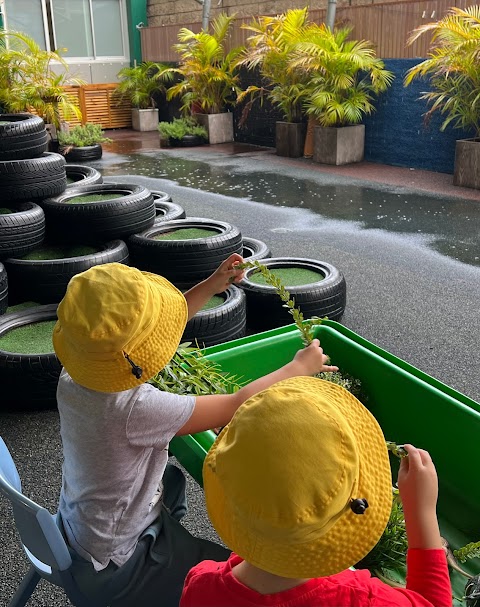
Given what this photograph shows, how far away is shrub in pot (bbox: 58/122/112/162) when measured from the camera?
38.8ft

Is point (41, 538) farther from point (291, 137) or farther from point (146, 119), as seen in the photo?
point (146, 119)

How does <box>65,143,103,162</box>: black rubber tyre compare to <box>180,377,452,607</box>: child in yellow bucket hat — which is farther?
<box>65,143,103,162</box>: black rubber tyre

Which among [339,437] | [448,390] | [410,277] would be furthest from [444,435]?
[410,277]

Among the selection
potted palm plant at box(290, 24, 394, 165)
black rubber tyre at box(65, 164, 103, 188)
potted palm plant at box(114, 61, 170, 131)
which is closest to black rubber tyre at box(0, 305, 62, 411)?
black rubber tyre at box(65, 164, 103, 188)

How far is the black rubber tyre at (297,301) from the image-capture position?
160 inches

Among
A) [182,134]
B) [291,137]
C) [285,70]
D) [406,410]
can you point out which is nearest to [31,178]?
[406,410]

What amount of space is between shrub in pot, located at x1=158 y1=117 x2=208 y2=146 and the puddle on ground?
1.84 meters

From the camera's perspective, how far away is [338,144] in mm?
10562

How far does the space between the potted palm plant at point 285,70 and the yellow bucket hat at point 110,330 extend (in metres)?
9.66

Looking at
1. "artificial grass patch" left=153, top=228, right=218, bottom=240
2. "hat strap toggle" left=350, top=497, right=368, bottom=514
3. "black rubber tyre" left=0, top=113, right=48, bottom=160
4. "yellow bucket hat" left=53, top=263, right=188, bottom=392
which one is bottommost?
"artificial grass patch" left=153, top=228, right=218, bottom=240

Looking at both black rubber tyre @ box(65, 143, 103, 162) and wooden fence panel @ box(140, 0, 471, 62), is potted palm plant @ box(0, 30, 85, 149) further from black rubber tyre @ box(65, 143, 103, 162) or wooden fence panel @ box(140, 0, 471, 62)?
wooden fence panel @ box(140, 0, 471, 62)

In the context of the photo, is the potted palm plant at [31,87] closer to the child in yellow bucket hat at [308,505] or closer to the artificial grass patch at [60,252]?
the artificial grass patch at [60,252]

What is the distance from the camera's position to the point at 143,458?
64.9 inches

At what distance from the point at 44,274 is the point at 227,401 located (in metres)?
2.58
